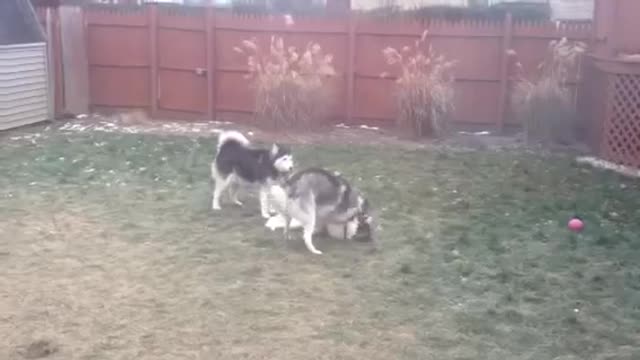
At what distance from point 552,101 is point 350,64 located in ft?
10.1

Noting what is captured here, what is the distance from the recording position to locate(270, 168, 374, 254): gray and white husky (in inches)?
238

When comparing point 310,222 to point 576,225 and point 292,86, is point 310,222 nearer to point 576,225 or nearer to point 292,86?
point 576,225

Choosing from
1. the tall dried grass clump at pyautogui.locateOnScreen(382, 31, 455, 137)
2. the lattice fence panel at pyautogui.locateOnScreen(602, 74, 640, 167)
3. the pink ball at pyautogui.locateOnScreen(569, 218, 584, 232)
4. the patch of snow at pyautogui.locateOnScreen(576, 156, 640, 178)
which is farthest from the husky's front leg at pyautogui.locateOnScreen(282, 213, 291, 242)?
the tall dried grass clump at pyautogui.locateOnScreen(382, 31, 455, 137)

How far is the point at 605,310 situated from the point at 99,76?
1097cm

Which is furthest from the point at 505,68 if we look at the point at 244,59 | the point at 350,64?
the point at 244,59

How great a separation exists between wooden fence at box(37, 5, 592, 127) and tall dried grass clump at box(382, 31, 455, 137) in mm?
643

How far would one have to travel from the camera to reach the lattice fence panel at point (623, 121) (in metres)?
9.77

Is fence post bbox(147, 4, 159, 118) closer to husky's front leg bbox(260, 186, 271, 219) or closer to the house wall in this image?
the house wall

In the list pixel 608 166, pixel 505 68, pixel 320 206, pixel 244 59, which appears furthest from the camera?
pixel 244 59

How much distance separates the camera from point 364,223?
21.0ft

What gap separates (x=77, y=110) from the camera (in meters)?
14.0

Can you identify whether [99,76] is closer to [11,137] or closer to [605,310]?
[11,137]

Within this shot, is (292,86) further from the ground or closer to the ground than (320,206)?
further from the ground

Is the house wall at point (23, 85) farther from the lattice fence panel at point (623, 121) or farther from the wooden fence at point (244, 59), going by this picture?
the lattice fence panel at point (623, 121)
